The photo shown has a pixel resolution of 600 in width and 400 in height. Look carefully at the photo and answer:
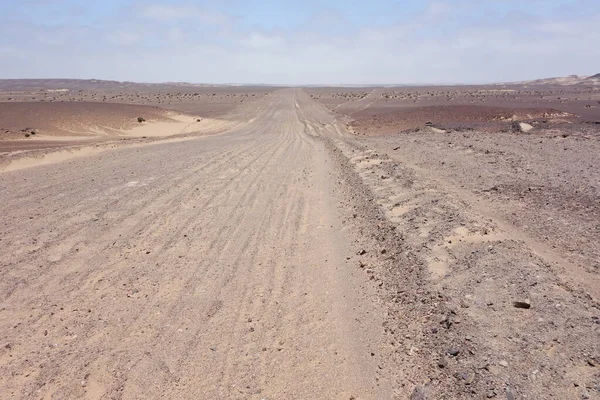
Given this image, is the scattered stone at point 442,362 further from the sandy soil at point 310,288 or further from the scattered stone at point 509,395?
the scattered stone at point 509,395

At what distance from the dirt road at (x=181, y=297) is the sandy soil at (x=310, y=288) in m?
0.03

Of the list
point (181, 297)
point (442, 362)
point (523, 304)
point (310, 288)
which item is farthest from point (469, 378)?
point (181, 297)

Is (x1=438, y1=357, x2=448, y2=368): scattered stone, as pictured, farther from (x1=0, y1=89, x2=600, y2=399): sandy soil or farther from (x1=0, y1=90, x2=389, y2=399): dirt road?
(x1=0, y1=90, x2=389, y2=399): dirt road

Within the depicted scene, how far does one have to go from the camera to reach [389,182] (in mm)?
12789

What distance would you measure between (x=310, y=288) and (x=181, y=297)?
5.99ft

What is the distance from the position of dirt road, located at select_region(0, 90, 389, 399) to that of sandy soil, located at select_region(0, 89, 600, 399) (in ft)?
0.09

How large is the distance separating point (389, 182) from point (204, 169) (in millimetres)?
Result: 6867

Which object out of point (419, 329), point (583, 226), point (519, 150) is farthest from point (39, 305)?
point (519, 150)

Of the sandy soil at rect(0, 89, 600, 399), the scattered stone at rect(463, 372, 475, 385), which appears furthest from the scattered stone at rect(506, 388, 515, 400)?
the scattered stone at rect(463, 372, 475, 385)

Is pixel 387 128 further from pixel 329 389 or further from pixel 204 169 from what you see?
pixel 329 389

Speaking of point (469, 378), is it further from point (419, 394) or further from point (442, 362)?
point (419, 394)

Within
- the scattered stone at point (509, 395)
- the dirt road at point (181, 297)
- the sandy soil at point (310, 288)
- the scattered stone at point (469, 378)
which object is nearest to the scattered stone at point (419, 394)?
the sandy soil at point (310, 288)

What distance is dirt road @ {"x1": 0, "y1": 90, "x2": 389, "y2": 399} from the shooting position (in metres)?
4.84

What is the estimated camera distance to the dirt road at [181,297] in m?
4.84
